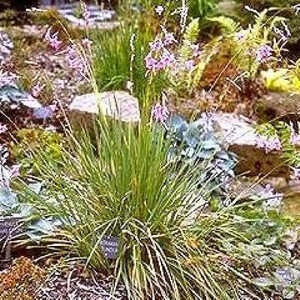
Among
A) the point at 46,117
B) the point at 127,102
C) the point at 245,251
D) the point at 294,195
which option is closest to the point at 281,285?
the point at 245,251

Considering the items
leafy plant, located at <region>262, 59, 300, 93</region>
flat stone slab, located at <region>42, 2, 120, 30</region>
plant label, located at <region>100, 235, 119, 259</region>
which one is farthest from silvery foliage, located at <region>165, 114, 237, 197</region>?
flat stone slab, located at <region>42, 2, 120, 30</region>

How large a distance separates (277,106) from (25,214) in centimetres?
241

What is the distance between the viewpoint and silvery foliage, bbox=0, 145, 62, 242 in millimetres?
2896

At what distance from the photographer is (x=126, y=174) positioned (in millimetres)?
2787

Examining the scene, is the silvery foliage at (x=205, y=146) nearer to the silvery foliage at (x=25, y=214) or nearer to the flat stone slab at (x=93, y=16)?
the silvery foliage at (x=25, y=214)

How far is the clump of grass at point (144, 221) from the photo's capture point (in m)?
2.70

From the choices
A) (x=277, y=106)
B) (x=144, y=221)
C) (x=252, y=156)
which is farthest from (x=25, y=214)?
(x=277, y=106)

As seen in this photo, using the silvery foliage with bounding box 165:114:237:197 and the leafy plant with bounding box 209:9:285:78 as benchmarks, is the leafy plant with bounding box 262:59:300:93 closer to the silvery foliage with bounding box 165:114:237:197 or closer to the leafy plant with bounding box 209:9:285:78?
the leafy plant with bounding box 209:9:285:78

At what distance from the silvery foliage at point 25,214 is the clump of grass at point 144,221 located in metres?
0.04

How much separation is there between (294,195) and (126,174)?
1632 millimetres

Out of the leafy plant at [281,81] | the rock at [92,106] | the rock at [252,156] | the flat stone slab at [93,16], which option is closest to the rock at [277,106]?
the leafy plant at [281,81]

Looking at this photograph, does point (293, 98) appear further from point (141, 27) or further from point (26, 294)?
point (26, 294)

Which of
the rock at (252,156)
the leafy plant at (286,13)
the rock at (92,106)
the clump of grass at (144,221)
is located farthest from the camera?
the leafy plant at (286,13)

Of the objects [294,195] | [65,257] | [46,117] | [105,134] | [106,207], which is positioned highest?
[105,134]
